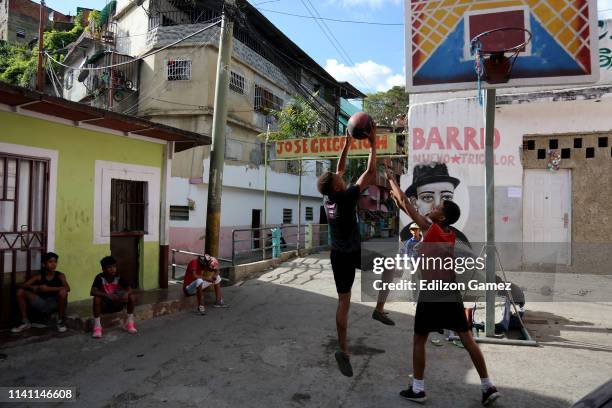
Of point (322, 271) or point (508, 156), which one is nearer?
point (508, 156)

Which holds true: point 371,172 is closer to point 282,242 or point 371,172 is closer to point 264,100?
point 282,242

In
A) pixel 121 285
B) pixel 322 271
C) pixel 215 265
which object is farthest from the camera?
pixel 322 271

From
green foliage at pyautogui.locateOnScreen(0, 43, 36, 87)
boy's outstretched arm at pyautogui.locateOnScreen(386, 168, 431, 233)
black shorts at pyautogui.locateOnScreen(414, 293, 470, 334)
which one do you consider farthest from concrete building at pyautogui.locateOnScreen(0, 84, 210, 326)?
green foliage at pyautogui.locateOnScreen(0, 43, 36, 87)

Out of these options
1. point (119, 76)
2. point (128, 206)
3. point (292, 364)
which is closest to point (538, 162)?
point (292, 364)

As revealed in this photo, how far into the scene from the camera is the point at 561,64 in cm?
546

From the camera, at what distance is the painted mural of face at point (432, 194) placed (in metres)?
9.71

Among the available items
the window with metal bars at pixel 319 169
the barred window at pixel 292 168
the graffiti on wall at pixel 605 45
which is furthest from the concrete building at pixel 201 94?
the graffiti on wall at pixel 605 45

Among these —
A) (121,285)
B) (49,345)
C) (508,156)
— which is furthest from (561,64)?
(49,345)

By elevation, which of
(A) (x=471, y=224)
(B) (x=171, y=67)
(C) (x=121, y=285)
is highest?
(B) (x=171, y=67)

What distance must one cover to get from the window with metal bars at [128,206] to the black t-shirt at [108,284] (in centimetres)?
199

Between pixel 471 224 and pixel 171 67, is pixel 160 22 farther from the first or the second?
pixel 471 224

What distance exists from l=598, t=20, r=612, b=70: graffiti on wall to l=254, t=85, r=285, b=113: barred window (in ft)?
46.3

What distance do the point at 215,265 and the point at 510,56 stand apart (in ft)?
18.0

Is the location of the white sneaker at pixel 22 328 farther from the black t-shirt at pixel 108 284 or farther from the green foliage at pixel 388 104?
the green foliage at pixel 388 104
